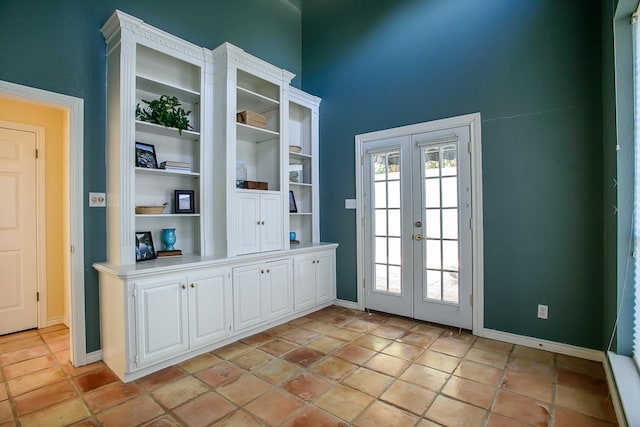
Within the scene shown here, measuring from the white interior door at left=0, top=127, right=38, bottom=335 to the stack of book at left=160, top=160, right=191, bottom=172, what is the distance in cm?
160

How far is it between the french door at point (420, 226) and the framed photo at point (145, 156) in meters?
2.30

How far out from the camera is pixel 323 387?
2305 millimetres

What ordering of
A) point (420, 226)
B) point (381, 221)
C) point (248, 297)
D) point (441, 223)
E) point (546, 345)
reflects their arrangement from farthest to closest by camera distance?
1. point (381, 221)
2. point (420, 226)
3. point (441, 223)
4. point (248, 297)
5. point (546, 345)

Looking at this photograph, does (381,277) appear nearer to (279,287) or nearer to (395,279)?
(395,279)

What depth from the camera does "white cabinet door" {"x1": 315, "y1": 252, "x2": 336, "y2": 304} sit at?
4.03m

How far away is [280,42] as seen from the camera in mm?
4398

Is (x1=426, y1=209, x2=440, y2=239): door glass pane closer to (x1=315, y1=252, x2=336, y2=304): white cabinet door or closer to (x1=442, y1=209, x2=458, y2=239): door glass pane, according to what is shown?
(x1=442, y1=209, x2=458, y2=239): door glass pane

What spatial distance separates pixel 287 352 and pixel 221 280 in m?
0.87

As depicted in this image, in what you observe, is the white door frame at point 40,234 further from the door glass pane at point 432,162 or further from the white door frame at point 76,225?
the door glass pane at point 432,162

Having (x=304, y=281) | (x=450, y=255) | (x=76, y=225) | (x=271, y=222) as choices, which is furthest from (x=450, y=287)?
(x=76, y=225)

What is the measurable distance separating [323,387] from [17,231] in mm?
3482

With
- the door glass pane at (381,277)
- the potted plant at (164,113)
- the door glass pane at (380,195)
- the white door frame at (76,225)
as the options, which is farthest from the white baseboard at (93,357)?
the door glass pane at (380,195)

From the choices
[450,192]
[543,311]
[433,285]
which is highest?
[450,192]

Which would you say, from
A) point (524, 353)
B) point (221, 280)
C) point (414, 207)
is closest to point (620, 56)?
point (414, 207)
